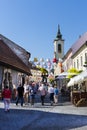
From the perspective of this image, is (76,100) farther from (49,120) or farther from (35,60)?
(35,60)

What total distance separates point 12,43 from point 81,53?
9186 millimetres

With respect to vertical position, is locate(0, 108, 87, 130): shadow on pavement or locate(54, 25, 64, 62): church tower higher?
locate(54, 25, 64, 62): church tower

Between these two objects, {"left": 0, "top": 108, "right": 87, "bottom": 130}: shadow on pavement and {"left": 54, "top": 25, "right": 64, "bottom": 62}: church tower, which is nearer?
{"left": 0, "top": 108, "right": 87, "bottom": 130}: shadow on pavement

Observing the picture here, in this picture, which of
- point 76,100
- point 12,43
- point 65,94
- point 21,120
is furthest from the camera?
point 12,43

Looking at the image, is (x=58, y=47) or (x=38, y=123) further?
(x=58, y=47)

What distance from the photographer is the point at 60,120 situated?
17109mm

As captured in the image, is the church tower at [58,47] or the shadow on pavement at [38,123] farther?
the church tower at [58,47]

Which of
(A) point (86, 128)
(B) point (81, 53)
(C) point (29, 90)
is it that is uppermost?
(B) point (81, 53)

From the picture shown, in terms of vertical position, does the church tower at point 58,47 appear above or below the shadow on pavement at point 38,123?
above

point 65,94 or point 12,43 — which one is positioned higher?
point 12,43

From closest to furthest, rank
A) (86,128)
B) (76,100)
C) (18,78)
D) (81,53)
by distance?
(86,128) < (76,100) < (18,78) < (81,53)

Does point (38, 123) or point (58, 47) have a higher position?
point (58, 47)

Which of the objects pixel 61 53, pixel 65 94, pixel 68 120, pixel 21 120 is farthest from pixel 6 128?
pixel 61 53

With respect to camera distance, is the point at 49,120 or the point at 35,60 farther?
the point at 35,60
